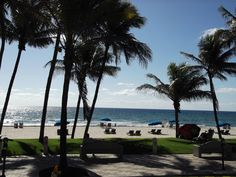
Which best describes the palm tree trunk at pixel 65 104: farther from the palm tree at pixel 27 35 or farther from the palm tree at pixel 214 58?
the palm tree at pixel 214 58

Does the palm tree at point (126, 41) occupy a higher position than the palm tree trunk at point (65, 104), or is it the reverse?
the palm tree at point (126, 41)

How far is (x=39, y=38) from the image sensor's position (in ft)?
85.1

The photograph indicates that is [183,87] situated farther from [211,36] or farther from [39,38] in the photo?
[39,38]

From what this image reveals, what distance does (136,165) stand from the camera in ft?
51.6

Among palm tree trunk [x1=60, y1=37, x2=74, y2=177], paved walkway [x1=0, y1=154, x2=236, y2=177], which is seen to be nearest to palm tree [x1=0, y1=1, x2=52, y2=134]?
palm tree trunk [x1=60, y1=37, x2=74, y2=177]

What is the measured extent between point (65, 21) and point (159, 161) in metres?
7.88

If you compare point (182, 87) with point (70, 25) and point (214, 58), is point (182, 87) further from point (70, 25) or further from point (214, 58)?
point (70, 25)

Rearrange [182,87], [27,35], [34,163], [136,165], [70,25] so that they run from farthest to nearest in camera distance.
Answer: [182,87] < [27,35] < [136,165] < [34,163] < [70,25]

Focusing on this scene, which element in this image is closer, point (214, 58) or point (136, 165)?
point (136, 165)

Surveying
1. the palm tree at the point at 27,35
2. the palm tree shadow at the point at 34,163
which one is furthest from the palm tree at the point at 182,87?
the palm tree shadow at the point at 34,163

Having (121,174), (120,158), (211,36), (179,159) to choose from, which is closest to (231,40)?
(211,36)

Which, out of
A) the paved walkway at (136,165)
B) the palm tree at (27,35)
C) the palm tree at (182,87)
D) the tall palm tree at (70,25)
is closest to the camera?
the tall palm tree at (70,25)

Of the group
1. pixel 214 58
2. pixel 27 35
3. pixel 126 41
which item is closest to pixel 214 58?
pixel 214 58

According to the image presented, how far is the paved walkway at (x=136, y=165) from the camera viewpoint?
13.9 meters
